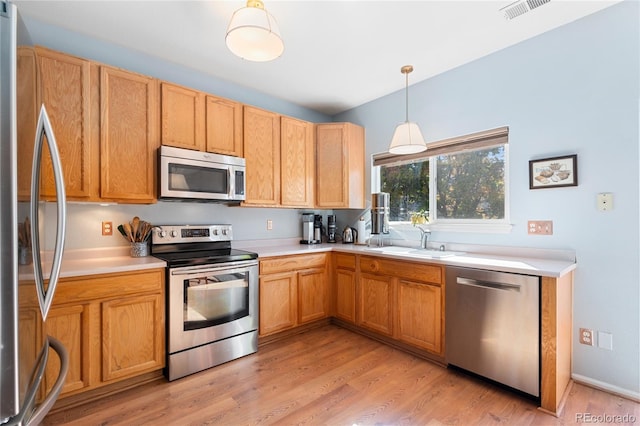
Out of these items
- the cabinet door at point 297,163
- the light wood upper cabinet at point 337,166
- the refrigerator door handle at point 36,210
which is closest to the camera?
the refrigerator door handle at point 36,210

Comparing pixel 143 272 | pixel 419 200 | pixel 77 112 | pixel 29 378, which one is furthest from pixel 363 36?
pixel 29 378

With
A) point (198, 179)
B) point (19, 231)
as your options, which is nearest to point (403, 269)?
point (198, 179)

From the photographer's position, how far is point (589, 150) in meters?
2.13

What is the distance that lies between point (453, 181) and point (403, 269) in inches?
42.8

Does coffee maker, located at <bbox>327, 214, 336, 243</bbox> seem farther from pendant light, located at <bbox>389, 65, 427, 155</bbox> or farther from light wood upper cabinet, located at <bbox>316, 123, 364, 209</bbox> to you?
pendant light, located at <bbox>389, 65, 427, 155</bbox>

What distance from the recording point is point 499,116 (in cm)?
260

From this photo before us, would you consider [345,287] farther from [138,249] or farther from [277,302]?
[138,249]

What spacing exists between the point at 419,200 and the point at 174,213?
2.52 m

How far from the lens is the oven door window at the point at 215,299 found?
90.9 inches

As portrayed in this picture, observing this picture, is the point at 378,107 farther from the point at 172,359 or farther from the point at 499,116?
the point at 172,359

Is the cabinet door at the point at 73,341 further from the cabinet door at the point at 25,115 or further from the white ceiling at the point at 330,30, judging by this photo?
the white ceiling at the point at 330,30

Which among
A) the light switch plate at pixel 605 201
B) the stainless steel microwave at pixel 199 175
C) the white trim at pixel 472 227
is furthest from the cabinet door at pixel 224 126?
the light switch plate at pixel 605 201

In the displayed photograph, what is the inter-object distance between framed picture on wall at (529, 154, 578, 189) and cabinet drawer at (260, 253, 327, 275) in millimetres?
2030

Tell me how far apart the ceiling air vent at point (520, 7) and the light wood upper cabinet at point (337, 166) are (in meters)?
1.81
